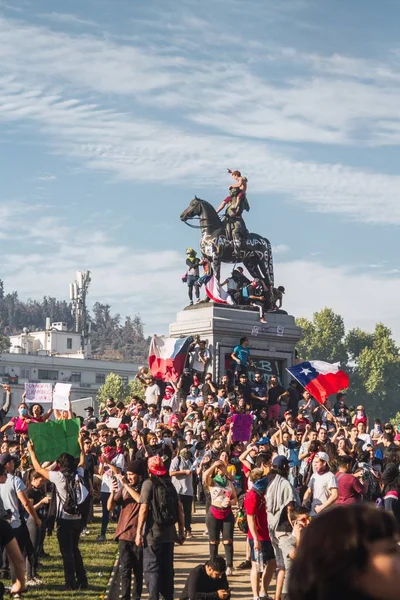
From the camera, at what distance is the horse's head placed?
38.1 meters

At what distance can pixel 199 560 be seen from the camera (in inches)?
744

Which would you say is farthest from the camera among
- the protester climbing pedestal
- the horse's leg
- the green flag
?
the horse's leg

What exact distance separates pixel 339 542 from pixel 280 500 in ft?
39.6

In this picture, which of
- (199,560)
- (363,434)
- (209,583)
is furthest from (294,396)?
(209,583)

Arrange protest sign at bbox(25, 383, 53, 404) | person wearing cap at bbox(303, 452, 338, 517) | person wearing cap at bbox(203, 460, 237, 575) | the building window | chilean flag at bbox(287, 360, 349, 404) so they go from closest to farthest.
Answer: person wearing cap at bbox(303, 452, 338, 517) < person wearing cap at bbox(203, 460, 237, 575) < chilean flag at bbox(287, 360, 349, 404) < protest sign at bbox(25, 383, 53, 404) < the building window

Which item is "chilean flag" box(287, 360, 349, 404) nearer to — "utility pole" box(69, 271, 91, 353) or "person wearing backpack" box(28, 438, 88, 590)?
"person wearing backpack" box(28, 438, 88, 590)

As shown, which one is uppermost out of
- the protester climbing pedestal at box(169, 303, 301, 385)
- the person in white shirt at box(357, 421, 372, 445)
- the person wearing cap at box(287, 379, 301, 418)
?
the protester climbing pedestal at box(169, 303, 301, 385)

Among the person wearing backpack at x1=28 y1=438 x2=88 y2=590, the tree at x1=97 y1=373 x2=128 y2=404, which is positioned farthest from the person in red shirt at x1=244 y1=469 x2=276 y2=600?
the tree at x1=97 y1=373 x2=128 y2=404

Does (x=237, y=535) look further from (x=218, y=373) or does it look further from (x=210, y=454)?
(x=218, y=373)

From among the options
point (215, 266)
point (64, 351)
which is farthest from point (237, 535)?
point (64, 351)

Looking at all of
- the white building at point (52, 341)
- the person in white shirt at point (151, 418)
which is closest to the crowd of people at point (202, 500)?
the person in white shirt at point (151, 418)

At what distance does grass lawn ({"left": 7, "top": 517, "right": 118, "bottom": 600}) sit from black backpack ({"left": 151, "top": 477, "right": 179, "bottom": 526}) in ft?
6.23

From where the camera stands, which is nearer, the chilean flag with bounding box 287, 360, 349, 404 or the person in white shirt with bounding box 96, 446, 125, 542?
the person in white shirt with bounding box 96, 446, 125, 542

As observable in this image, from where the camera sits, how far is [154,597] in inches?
519
